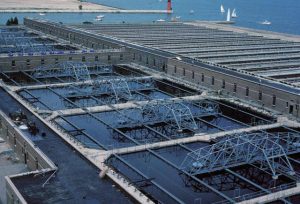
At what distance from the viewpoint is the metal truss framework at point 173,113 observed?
51500 mm

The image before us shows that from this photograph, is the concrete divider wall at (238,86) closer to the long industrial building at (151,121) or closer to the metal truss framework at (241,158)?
the long industrial building at (151,121)

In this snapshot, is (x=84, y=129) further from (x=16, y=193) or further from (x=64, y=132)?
(x=16, y=193)

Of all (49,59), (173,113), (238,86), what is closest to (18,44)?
(49,59)

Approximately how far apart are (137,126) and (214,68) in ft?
73.5

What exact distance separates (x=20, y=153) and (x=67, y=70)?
114ft

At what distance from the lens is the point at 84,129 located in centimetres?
4922

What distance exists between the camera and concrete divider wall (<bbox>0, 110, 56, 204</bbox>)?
32844mm

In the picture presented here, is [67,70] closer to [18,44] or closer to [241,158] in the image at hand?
[18,44]

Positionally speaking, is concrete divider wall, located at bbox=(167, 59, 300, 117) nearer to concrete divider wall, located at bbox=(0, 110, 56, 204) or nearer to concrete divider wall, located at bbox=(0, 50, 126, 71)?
concrete divider wall, located at bbox=(0, 50, 126, 71)

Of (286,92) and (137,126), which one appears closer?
(137,126)

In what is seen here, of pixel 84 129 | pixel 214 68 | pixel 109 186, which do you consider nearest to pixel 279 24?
pixel 214 68

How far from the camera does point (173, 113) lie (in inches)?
2018

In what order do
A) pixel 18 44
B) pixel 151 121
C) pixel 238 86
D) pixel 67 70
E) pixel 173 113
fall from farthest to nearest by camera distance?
pixel 18 44, pixel 67 70, pixel 238 86, pixel 151 121, pixel 173 113

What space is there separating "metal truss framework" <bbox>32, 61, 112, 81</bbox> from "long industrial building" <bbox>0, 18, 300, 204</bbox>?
35cm
